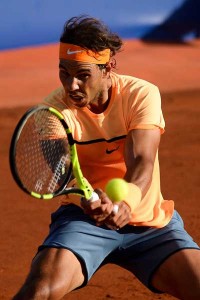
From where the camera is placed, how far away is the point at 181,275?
531 cm

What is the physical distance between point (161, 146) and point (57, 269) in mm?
6300

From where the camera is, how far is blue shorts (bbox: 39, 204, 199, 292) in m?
5.35

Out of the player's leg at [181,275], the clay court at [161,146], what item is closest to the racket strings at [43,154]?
the player's leg at [181,275]

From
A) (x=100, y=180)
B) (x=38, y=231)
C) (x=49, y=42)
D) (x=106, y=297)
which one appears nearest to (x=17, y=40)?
(x=49, y=42)

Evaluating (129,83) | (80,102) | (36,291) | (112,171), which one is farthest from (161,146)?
(36,291)

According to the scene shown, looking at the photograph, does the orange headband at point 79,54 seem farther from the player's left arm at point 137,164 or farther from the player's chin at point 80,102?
the player's left arm at point 137,164

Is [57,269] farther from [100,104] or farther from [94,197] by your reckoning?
[100,104]

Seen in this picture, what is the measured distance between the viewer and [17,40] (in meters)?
17.3

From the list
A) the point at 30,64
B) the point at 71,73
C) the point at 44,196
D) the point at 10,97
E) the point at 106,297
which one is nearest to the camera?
the point at 44,196

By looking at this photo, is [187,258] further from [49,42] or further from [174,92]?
[49,42]

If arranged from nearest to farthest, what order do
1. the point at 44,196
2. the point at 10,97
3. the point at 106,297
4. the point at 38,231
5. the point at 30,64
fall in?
the point at 44,196 < the point at 106,297 < the point at 38,231 < the point at 10,97 < the point at 30,64

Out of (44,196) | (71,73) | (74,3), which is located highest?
(71,73)

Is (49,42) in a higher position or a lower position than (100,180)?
lower

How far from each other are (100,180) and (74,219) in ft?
1.06
